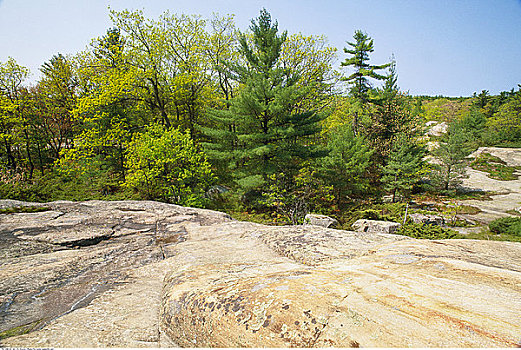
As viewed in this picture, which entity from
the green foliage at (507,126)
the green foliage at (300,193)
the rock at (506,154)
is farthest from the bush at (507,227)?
the green foliage at (507,126)

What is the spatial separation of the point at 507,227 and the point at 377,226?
526 centimetres

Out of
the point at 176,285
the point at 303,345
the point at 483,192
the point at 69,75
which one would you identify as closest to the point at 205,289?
the point at 176,285

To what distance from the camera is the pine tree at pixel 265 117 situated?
1210cm

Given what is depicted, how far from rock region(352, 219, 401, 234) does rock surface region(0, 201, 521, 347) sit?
553 centimetres

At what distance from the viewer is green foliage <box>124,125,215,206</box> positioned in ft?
39.7

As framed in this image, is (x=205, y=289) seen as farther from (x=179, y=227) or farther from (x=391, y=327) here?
(x=179, y=227)

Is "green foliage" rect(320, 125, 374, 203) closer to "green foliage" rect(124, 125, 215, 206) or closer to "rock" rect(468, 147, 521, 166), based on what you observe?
"green foliage" rect(124, 125, 215, 206)

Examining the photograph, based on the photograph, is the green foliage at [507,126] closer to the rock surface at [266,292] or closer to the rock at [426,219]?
the rock at [426,219]

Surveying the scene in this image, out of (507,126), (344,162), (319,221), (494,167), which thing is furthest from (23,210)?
(507,126)

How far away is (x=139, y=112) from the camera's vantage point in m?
17.7

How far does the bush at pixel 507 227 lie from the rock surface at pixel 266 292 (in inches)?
333

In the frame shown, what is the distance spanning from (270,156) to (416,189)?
13.5m

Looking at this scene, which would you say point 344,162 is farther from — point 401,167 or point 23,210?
point 23,210

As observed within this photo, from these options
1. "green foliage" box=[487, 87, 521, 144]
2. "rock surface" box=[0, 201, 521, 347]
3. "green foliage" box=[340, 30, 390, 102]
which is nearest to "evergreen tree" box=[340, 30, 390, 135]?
"green foliage" box=[340, 30, 390, 102]
